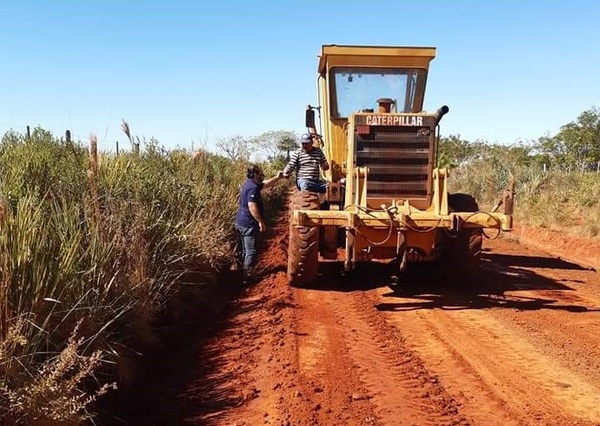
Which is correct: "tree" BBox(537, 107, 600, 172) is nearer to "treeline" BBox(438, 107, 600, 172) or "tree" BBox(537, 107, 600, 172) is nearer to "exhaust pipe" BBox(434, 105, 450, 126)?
"treeline" BBox(438, 107, 600, 172)

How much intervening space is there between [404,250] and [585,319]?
210 centimetres

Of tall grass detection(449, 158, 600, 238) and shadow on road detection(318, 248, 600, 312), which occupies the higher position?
tall grass detection(449, 158, 600, 238)

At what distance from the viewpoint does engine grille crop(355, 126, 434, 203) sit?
8.15m

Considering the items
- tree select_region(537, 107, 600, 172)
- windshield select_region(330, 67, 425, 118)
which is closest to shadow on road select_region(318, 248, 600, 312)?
windshield select_region(330, 67, 425, 118)

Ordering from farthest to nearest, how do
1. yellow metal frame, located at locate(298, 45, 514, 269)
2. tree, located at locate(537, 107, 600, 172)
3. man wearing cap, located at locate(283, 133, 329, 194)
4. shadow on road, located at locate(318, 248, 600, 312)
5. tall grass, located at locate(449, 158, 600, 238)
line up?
tree, located at locate(537, 107, 600, 172) → tall grass, located at locate(449, 158, 600, 238) → man wearing cap, located at locate(283, 133, 329, 194) → shadow on road, located at locate(318, 248, 600, 312) → yellow metal frame, located at locate(298, 45, 514, 269)

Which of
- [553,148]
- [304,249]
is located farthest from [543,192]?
[553,148]

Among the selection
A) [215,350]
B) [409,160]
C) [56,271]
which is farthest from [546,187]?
[56,271]

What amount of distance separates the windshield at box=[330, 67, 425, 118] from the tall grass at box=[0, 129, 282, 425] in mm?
2649

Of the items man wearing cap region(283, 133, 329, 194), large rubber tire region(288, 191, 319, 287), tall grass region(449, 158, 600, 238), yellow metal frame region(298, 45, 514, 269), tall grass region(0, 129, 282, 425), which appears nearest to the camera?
tall grass region(0, 129, 282, 425)

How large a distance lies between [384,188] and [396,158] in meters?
0.42

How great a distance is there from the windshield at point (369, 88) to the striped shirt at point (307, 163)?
0.88 metres

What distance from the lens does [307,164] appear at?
8828mm

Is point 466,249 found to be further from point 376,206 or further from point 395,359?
point 395,359

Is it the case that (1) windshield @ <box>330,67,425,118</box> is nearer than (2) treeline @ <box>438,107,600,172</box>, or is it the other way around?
Result: (1) windshield @ <box>330,67,425,118</box>
